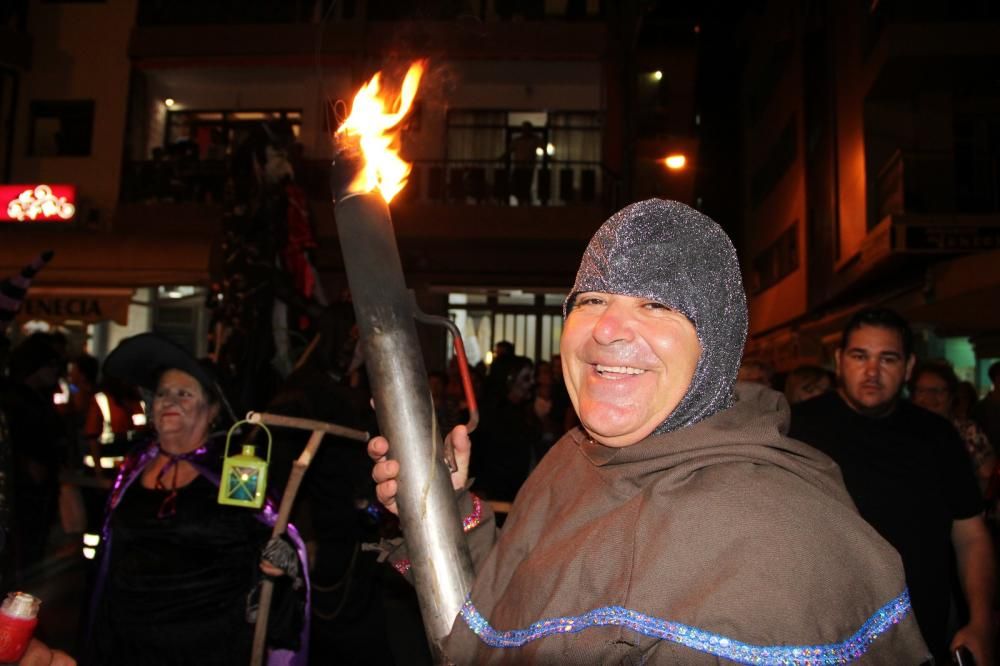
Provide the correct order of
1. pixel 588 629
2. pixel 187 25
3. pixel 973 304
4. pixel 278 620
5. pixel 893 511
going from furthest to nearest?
1. pixel 187 25
2. pixel 973 304
3. pixel 278 620
4. pixel 893 511
5. pixel 588 629

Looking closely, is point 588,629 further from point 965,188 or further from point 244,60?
point 244,60

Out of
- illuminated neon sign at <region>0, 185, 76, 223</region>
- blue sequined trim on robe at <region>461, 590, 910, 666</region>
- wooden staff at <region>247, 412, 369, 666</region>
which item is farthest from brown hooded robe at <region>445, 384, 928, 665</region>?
illuminated neon sign at <region>0, 185, 76, 223</region>

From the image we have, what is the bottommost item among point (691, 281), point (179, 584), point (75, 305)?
point (179, 584)

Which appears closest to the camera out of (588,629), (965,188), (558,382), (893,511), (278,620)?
(588,629)

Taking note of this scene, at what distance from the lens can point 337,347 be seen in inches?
183

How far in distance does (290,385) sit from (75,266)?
12590mm

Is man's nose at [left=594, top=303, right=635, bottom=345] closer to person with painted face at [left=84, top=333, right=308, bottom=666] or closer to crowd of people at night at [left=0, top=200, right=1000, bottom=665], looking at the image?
crowd of people at night at [left=0, top=200, right=1000, bottom=665]

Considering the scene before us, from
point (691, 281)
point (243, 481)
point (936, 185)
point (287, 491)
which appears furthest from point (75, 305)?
point (936, 185)

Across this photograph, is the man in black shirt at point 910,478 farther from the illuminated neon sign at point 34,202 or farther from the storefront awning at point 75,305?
the illuminated neon sign at point 34,202

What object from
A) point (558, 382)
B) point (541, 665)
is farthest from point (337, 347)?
point (558, 382)

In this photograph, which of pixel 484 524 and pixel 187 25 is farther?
pixel 187 25

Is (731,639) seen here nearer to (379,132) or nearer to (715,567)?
(715,567)

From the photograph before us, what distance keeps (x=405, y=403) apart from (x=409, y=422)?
0.15 ft

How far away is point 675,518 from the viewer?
4.48 ft
